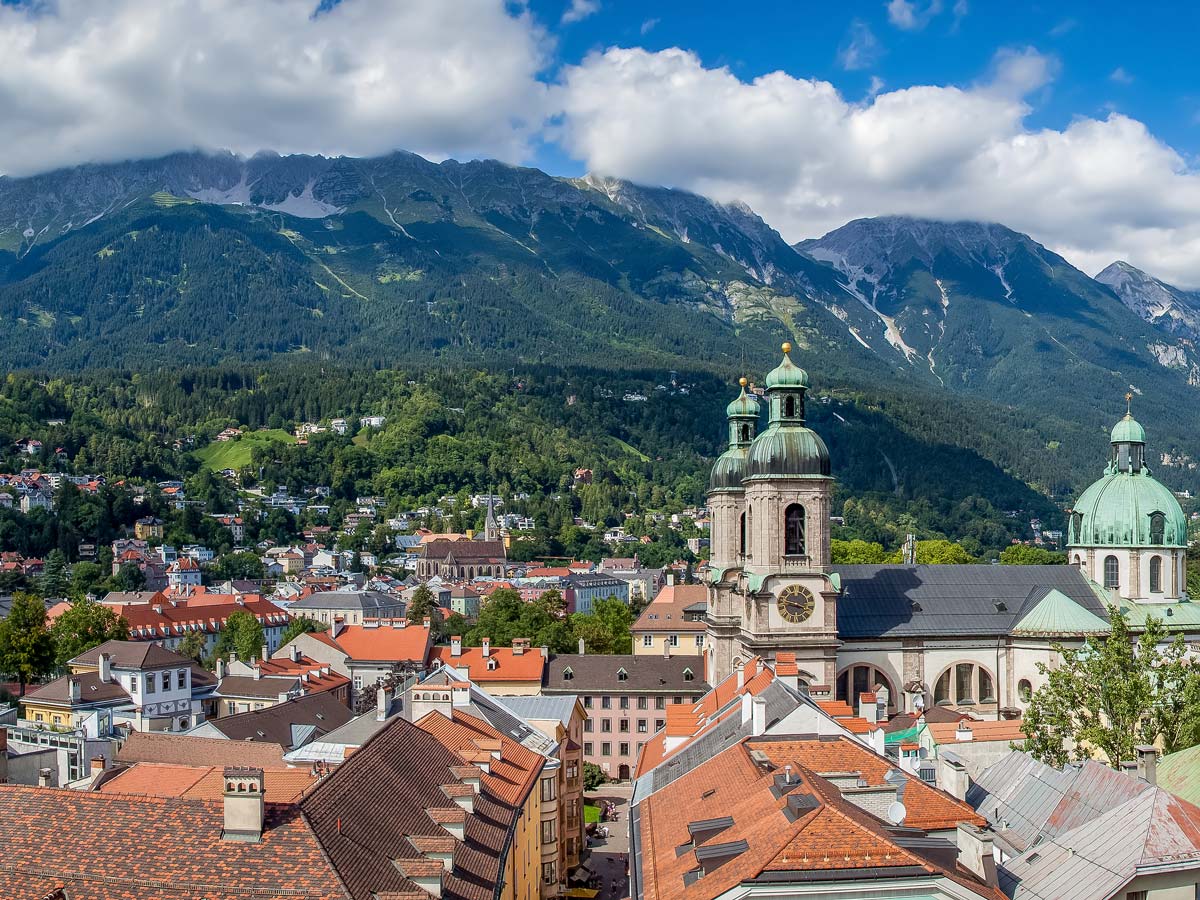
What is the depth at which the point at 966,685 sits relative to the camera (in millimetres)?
67250

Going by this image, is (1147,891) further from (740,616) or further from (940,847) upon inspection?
(740,616)

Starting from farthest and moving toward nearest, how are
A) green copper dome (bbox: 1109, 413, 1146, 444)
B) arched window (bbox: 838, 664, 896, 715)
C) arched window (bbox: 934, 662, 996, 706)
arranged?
green copper dome (bbox: 1109, 413, 1146, 444)
arched window (bbox: 934, 662, 996, 706)
arched window (bbox: 838, 664, 896, 715)

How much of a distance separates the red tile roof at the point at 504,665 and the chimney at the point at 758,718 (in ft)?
140

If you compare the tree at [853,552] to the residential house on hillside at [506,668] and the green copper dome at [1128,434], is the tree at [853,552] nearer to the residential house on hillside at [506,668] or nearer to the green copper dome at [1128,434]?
the green copper dome at [1128,434]

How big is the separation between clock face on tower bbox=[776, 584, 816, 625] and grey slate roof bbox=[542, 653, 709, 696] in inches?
638

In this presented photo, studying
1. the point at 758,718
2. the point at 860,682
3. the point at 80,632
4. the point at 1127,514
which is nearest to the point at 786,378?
the point at 860,682

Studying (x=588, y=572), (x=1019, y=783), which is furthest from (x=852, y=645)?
(x=588, y=572)

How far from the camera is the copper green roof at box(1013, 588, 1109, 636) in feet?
217

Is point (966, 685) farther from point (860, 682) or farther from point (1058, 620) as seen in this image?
point (860, 682)

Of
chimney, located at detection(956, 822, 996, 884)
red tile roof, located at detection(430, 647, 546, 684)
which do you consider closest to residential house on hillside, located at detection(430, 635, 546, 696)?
red tile roof, located at detection(430, 647, 546, 684)

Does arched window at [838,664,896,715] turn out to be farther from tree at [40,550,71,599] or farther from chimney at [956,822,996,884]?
tree at [40,550,71,599]

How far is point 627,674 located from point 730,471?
1554 centimetres

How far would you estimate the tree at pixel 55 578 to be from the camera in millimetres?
153675

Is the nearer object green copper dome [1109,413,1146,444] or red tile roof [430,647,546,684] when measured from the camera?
green copper dome [1109,413,1146,444]
